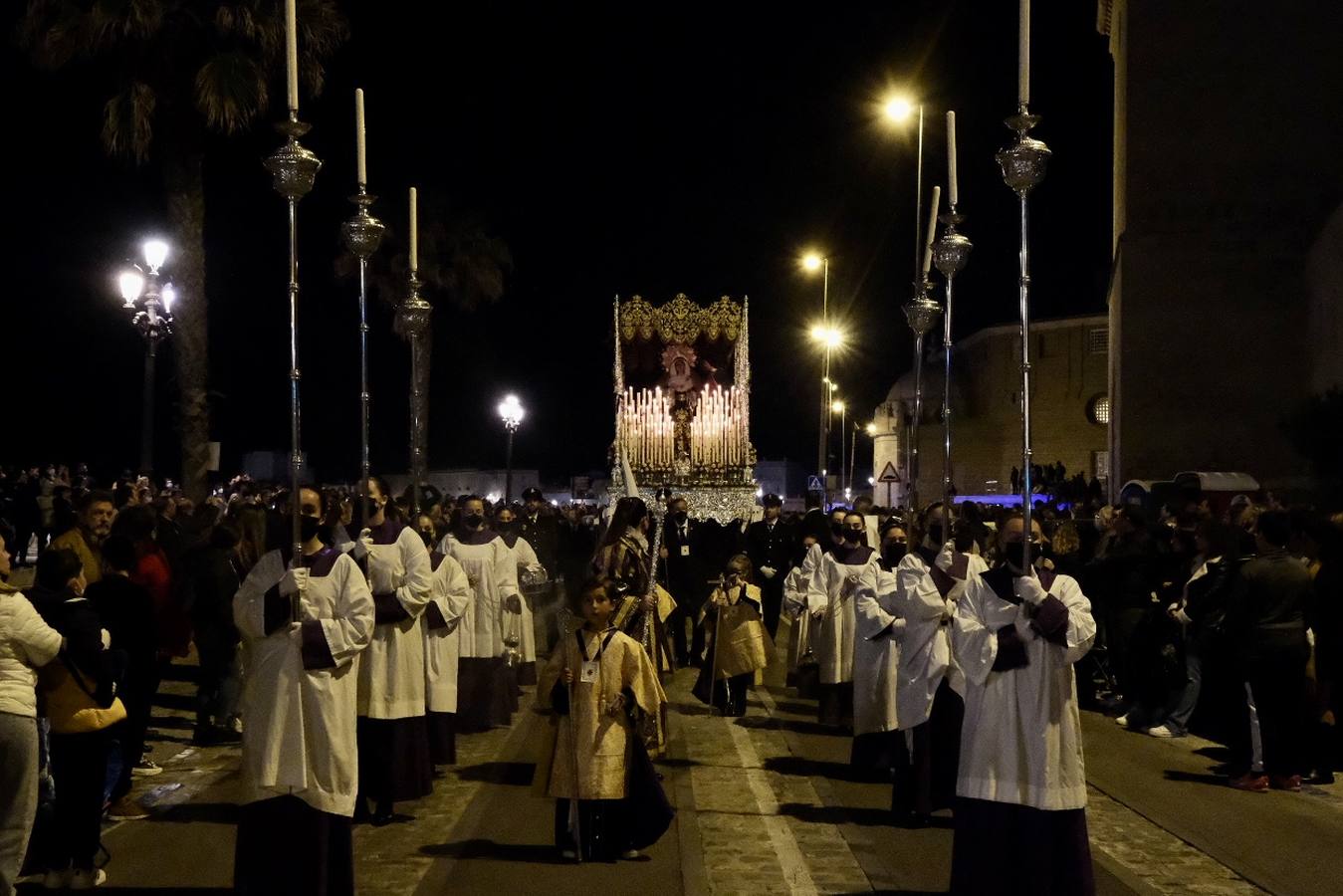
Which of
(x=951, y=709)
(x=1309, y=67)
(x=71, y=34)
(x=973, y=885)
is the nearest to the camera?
(x=973, y=885)

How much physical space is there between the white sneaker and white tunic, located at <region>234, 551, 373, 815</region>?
1.34m

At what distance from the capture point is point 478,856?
25.4 feet

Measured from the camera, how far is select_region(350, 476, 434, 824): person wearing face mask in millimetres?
8523

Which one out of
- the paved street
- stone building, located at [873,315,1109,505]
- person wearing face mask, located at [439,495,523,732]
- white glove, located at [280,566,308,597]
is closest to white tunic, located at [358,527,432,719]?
the paved street

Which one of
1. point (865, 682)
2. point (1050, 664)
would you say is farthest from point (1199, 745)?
point (1050, 664)

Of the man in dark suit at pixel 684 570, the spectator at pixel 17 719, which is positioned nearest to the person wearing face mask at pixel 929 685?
the spectator at pixel 17 719

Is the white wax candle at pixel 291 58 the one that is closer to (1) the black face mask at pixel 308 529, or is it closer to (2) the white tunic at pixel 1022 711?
(1) the black face mask at pixel 308 529

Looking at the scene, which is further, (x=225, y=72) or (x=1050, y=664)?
(x=225, y=72)

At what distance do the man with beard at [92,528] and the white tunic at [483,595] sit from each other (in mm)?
2770

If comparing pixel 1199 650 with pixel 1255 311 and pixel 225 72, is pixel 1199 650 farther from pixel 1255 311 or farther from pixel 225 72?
pixel 1255 311

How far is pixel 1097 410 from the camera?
57656mm

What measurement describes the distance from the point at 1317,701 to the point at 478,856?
6.22 meters

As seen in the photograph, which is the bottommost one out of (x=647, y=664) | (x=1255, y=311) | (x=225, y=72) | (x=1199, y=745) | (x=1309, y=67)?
(x=1199, y=745)

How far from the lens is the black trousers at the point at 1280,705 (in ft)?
31.9
